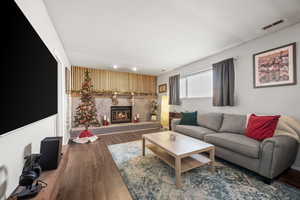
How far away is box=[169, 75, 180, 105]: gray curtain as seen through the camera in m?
4.58

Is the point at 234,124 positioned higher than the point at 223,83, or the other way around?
the point at 223,83

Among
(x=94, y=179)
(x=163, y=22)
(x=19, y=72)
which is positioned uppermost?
(x=163, y=22)

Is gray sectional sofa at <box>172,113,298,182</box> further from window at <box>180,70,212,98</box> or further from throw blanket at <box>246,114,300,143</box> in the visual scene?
window at <box>180,70,212,98</box>

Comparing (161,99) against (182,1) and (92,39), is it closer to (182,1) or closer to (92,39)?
(92,39)

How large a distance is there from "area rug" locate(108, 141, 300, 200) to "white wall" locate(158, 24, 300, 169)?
103 centimetres

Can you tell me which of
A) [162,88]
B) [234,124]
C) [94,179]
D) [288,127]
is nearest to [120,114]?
[162,88]

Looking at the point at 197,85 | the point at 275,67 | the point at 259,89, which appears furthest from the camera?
the point at 197,85

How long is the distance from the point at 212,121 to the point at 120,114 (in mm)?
3739

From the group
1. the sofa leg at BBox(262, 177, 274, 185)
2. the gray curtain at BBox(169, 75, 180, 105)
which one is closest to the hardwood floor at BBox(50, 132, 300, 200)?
the sofa leg at BBox(262, 177, 274, 185)

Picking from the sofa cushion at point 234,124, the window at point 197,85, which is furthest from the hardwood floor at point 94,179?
the window at point 197,85

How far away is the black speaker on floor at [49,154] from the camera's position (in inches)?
46.7

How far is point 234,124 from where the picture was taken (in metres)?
2.54

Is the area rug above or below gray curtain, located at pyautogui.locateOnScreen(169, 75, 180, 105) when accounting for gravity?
below

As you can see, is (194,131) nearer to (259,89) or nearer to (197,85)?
(259,89)
